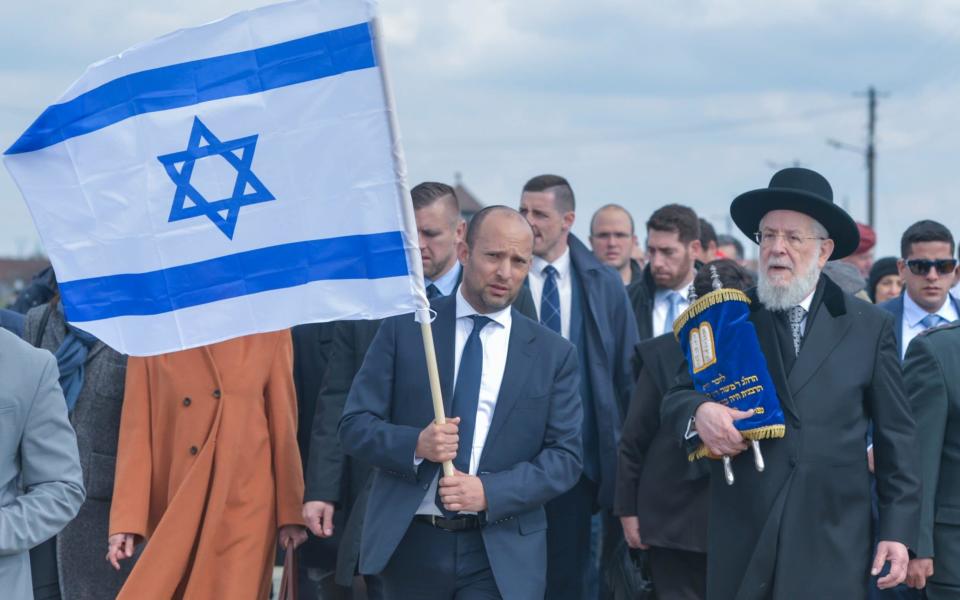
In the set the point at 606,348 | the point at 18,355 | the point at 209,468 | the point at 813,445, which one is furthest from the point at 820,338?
the point at 18,355

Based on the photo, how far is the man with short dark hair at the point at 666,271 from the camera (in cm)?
845

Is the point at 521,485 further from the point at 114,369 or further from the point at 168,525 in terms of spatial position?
the point at 114,369

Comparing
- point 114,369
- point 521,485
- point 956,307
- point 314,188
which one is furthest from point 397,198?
point 956,307

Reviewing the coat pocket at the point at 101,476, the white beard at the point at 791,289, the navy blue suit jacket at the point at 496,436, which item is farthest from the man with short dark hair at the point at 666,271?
the coat pocket at the point at 101,476

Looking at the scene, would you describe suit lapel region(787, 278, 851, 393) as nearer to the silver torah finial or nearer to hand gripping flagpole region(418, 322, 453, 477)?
the silver torah finial

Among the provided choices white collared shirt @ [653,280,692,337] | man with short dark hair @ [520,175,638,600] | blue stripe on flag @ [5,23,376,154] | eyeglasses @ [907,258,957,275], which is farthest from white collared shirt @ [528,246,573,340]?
blue stripe on flag @ [5,23,376,154]

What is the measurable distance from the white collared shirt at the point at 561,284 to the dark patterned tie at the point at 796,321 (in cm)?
210

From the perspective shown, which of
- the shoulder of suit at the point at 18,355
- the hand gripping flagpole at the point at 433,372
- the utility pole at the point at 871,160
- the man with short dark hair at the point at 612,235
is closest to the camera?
the shoulder of suit at the point at 18,355

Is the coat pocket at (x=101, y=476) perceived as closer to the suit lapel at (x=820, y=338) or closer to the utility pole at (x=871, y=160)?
the suit lapel at (x=820, y=338)

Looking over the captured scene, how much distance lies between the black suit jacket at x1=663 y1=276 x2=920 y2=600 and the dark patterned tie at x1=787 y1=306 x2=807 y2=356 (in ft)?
0.27

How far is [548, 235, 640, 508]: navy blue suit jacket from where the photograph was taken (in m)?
6.88

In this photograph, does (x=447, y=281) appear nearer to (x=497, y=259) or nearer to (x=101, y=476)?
(x=497, y=259)

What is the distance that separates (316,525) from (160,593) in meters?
0.72

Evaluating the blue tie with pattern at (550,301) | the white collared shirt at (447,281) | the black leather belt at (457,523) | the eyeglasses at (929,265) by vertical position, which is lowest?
the black leather belt at (457,523)
